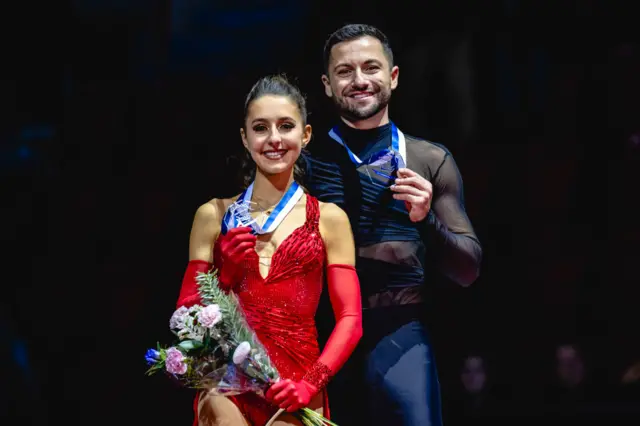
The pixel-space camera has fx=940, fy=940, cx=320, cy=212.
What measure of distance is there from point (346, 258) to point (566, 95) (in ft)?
5.19

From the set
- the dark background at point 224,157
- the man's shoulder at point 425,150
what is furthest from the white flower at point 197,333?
the dark background at point 224,157

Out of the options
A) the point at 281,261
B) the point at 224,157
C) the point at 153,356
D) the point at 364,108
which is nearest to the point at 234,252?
the point at 281,261

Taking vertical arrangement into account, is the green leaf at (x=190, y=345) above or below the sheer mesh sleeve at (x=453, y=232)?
below

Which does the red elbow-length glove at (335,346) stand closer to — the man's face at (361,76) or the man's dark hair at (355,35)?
the man's face at (361,76)

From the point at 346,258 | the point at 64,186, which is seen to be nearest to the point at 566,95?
the point at 346,258

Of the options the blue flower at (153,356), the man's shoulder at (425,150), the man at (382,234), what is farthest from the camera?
the man's shoulder at (425,150)

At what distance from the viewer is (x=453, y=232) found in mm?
2807

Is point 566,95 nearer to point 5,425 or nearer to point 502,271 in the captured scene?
point 502,271

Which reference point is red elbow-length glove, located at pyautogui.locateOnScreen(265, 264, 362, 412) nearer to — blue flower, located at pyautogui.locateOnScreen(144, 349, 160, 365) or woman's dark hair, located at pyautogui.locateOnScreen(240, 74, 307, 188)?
blue flower, located at pyautogui.locateOnScreen(144, 349, 160, 365)

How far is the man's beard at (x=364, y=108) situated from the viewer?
2777 mm

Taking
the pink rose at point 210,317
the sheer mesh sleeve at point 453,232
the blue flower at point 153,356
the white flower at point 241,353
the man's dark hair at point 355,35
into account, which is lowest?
the blue flower at point 153,356

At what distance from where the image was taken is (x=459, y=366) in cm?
352

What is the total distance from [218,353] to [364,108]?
877 mm

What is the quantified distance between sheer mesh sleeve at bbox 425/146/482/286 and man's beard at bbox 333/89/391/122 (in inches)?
10.3
